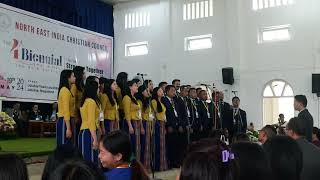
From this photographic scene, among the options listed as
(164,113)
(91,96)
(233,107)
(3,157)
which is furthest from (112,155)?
(233,107)

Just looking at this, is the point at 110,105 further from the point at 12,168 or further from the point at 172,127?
the point at 12,168

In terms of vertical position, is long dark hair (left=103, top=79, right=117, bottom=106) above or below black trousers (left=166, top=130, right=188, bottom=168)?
above

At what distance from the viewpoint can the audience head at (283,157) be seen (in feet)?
7.45

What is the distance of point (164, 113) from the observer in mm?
5762

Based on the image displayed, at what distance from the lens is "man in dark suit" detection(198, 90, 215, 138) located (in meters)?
6.91

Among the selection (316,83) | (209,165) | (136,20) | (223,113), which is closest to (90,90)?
(209,165)

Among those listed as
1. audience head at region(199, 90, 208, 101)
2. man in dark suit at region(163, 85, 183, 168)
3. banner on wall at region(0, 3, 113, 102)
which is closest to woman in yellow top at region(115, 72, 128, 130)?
man in dark suit at region(163, 85, 183, 168)

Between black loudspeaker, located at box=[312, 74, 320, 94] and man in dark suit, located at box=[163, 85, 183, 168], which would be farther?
black loudspeaker, located at box=[312, 74, 320, 94]

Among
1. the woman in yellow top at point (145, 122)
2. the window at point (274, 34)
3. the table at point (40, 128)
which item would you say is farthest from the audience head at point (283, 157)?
the window at point (274, 34)

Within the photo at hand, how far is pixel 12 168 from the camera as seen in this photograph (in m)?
1.28

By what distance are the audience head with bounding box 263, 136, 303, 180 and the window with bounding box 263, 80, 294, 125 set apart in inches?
340

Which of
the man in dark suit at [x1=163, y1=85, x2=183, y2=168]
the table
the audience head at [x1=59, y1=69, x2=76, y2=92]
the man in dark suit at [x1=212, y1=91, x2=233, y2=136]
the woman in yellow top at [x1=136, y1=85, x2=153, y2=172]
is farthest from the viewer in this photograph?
the table

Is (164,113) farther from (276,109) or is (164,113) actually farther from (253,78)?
(276,109)

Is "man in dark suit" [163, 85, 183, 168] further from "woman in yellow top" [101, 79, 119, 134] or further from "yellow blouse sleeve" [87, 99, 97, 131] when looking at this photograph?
"yellow blouse sleeve" [87, 99, 97, 131]
